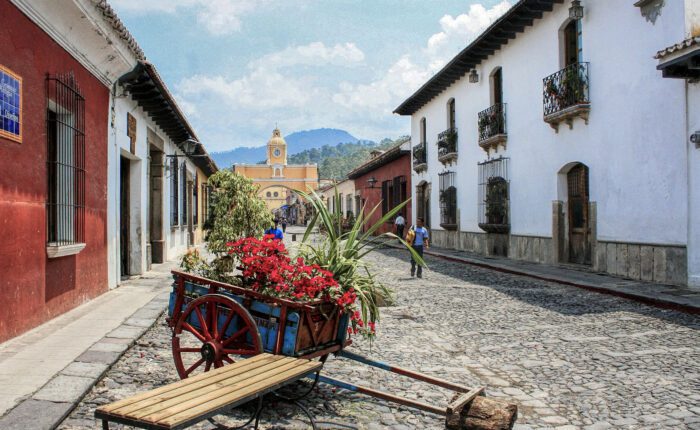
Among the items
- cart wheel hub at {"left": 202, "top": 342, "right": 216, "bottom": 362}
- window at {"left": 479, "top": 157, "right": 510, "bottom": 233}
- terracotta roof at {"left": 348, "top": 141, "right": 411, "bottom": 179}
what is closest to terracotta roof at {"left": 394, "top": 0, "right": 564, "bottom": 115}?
terracotta roof at {"left": 348, "top": 141, "right": 411, "bottom": 179}

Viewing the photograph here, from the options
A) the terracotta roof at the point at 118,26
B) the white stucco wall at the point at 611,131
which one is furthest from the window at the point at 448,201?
the terracotta roof at the point at 118,26

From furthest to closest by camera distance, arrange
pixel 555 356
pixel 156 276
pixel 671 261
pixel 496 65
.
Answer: pixel 496 65, pixel 156 276, pixel 671 261, pixel 555 356

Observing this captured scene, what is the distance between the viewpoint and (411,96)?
2202cm

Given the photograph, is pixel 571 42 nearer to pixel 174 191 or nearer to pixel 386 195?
pixel 174 191

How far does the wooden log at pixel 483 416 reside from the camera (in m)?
3.08

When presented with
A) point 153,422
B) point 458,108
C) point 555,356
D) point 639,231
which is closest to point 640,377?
point 555,356

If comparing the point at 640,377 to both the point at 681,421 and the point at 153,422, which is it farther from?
the point at 153,422

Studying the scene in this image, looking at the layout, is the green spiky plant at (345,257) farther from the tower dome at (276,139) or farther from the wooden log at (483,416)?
the tower dome at (276,139)

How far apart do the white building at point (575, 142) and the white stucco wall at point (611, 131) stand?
0.08 ft

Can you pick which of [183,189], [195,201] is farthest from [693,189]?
[195,201]

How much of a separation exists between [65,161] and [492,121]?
11.9 meters

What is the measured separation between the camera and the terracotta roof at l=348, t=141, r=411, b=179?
81.4 feet

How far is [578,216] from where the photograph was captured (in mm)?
12266

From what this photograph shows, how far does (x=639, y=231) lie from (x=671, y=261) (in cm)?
94
